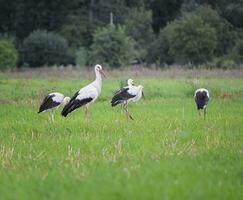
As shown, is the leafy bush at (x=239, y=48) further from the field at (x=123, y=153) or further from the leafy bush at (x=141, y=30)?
the field at (x=123, y=153)

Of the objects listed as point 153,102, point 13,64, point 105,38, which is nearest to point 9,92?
point 153,102

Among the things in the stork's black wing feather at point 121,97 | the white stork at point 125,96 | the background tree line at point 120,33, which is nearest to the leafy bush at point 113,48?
the background tree line at point 120,33

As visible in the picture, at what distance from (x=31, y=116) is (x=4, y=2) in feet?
148

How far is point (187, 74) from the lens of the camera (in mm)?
29672

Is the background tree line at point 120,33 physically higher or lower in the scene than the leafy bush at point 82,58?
higher

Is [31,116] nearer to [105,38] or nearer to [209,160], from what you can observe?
[209,160]

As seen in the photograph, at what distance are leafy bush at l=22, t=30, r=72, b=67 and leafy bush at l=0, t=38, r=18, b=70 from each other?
3.93m

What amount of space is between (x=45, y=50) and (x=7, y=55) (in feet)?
17.5

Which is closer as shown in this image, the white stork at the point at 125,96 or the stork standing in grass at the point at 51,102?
the stork standing in grass at the point at 51,102

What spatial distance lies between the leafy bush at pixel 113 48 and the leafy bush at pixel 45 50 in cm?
693

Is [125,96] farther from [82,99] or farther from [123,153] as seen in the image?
[123,153]

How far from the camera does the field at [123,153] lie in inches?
234

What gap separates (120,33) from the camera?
40969mm

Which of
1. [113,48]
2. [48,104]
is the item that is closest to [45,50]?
[113,48]
